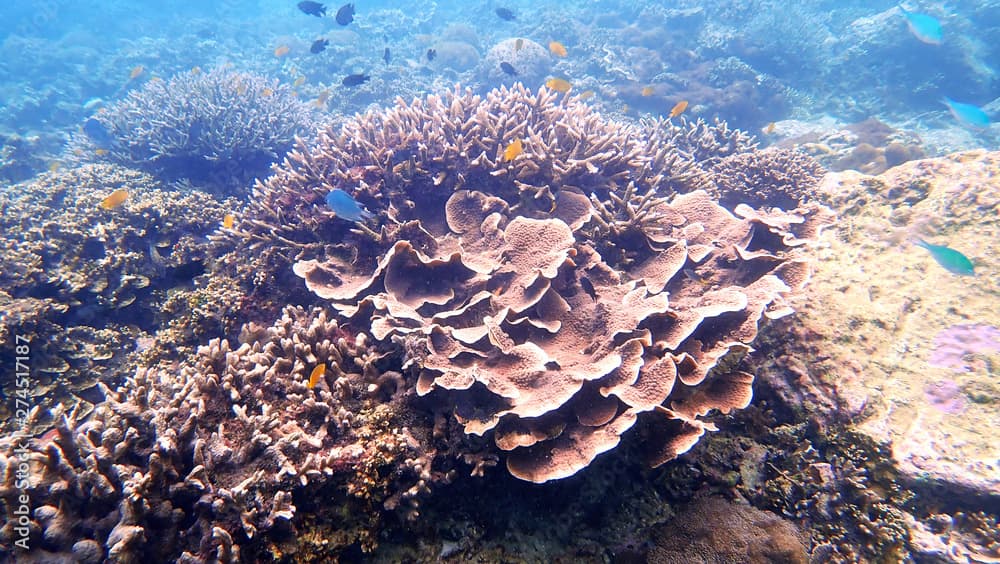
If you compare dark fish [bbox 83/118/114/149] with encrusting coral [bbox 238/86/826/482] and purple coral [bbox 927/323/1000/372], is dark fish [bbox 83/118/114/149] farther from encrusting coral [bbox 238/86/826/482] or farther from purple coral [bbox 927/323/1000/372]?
purple coral [bbox 927/323/1000/372]

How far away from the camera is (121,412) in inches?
101

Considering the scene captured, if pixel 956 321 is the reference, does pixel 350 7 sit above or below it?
above

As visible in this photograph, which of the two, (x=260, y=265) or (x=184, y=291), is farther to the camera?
(x=184, y=291)

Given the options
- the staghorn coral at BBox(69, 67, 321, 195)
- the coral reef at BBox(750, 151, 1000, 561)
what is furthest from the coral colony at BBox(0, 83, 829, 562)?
the staghorn coral at BBox(69, 67, 321, 195)

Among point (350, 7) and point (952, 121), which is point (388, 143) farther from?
point (952, 121)

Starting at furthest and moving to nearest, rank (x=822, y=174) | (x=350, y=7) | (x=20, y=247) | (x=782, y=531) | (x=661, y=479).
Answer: (x=350, y=7)
(x=822, y=174)
(x=20, y=247)
(x=661, y=479)
(x=782, y=531)

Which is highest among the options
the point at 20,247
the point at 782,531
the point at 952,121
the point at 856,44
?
the point at 856,44

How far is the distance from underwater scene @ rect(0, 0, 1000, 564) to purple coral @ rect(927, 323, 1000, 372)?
25mm

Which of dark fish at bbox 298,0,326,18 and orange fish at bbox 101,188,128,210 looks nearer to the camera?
orange fish at bbox 101,188,128,210

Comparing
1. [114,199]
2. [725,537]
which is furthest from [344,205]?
[114,199]

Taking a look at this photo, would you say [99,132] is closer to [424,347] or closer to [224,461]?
[224,461]

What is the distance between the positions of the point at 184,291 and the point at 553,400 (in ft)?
15.4

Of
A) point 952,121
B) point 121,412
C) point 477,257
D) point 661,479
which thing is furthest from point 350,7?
point 952,121

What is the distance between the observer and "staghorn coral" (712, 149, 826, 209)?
231 inches
